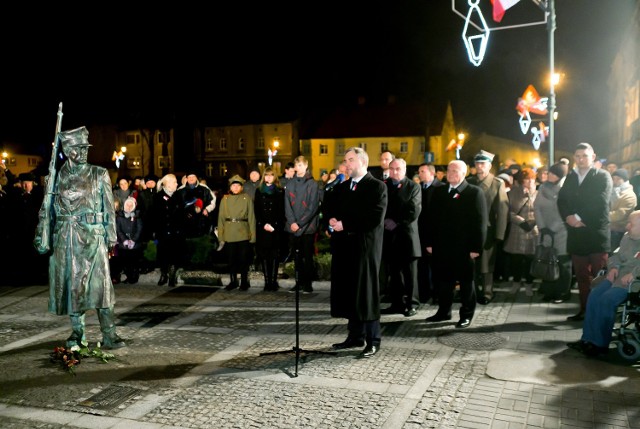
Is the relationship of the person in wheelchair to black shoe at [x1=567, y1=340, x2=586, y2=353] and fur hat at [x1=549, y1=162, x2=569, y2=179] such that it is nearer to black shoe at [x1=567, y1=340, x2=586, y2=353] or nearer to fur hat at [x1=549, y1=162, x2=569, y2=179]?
black shoe at [x1=567, y1=340, x2=586, y2=353]

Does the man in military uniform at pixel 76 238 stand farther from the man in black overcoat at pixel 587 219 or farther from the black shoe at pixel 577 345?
the man in black overcoat at pixel 587 219

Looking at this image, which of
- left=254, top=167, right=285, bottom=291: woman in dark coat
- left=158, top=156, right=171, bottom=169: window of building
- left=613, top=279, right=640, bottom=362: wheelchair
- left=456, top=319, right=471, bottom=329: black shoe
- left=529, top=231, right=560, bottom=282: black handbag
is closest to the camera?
left=613, top=279, right=640, bottom=362: wheelchair

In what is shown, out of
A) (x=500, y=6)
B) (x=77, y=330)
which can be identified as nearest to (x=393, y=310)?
(x=77, y=330)

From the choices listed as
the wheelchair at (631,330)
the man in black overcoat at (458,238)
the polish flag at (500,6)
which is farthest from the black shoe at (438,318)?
the polish flag at (500,6)

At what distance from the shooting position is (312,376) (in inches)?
221

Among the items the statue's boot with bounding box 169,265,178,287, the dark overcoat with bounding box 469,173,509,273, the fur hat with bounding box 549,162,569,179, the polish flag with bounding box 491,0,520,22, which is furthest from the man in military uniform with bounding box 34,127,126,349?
the polish flag with bounding box 491,0,520,22

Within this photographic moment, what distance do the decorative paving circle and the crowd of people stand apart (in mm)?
376

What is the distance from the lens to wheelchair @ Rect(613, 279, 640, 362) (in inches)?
231

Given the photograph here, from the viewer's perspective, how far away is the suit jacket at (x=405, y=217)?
8.38 m

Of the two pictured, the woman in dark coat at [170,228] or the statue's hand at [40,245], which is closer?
the statue's hand at [40,245]

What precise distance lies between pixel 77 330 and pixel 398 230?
4.57 meters

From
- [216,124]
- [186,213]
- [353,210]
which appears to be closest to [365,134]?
[216,124]

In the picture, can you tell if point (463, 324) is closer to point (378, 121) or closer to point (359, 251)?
point (359, 251)

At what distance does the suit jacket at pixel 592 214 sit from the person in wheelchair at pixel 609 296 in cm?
109
